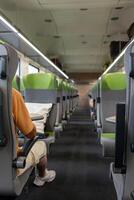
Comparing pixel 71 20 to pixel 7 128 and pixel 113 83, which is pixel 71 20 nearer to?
pixel 113 83

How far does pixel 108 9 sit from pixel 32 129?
5.58 m

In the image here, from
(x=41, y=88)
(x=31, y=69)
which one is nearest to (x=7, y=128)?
(x=41, y=88)

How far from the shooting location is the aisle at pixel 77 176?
10.2ft

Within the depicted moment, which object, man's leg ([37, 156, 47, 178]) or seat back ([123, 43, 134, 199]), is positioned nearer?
seat back ([123, 43, 134, 199])

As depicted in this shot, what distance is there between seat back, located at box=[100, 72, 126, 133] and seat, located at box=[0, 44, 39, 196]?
6.58 feet

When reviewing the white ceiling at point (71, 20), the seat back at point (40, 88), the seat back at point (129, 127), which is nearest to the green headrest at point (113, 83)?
the seat back at point (40, 88)

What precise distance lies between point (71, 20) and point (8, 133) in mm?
6703

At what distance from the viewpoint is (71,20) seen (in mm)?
→ 8148

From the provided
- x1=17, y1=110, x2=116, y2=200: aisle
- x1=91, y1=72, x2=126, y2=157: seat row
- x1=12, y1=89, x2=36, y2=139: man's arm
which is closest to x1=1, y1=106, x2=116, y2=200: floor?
x1=17, y1=110, x2=116, y2=200: aisle

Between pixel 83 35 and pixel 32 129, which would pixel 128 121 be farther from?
pixel 83 35

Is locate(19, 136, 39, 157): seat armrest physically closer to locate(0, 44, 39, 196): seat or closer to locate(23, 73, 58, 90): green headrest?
locate(0, 44, 39, 196): seat

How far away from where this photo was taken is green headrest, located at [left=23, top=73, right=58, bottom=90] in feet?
14.2

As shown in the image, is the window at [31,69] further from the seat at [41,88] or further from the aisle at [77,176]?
the seat at [41,88]

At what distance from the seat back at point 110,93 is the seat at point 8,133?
200 centimetres
